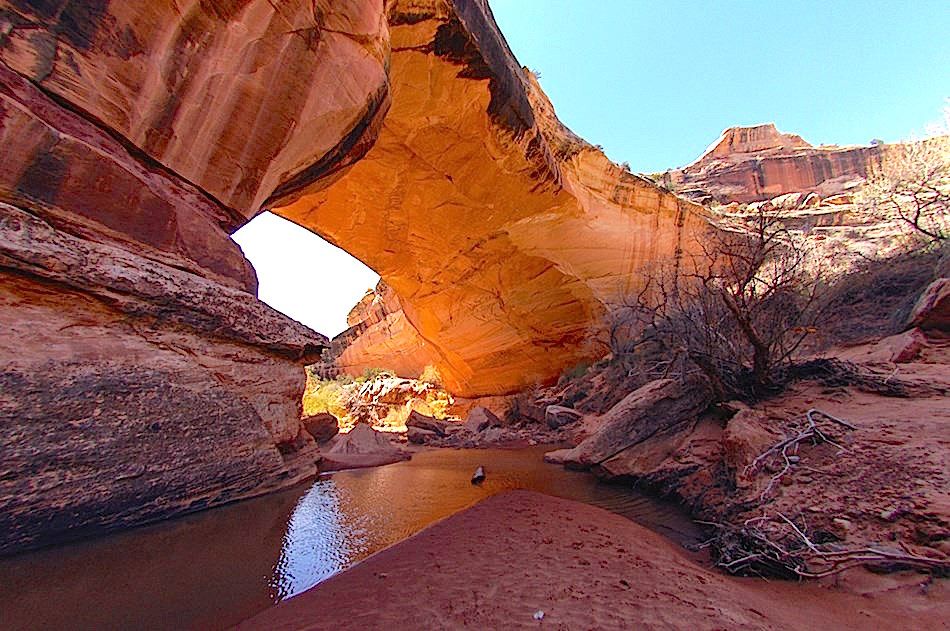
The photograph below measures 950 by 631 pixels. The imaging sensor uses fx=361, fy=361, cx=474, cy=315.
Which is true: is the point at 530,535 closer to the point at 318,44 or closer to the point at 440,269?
the point at 318,44

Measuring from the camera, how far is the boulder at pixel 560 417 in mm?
8617

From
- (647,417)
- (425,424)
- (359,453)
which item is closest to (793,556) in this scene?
(647,417)

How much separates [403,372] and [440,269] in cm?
1155

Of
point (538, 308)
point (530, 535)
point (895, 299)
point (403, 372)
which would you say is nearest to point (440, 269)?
point (538, 308)

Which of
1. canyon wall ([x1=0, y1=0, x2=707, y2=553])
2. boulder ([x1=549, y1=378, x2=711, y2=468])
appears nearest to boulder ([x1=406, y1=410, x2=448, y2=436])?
boulder ([x1=549, y1=378, x2=711, y2=468])

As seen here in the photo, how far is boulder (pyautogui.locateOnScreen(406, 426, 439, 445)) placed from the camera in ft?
27.1

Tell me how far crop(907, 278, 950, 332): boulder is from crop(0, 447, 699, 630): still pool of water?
526 centimetres

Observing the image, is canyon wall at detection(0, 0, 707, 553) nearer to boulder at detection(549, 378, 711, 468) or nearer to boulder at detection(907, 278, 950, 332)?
boulder at detection(549, 378, 711, 468)

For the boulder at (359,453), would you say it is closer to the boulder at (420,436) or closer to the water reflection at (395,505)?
the water reflection at (395,505)

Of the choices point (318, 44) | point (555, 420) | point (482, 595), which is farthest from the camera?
point (555, 420)

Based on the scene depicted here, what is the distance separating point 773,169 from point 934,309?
71.5 feet

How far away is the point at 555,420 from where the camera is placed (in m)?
8.75

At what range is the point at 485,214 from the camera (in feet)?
30.3

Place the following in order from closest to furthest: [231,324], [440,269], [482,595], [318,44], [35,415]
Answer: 1. [482,595]
2. [35,415]
3. [231,324]
4. [318,44]
5. [440,269]
